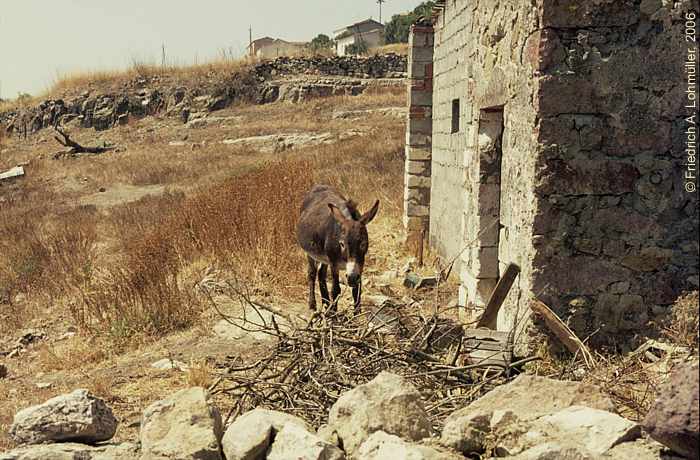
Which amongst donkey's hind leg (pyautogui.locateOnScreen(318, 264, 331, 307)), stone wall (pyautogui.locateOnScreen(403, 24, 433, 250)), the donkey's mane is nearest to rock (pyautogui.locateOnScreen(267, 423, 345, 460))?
the donkey's mane

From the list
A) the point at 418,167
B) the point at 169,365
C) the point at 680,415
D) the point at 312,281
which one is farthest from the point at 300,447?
the point at 418,167

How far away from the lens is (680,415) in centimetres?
240

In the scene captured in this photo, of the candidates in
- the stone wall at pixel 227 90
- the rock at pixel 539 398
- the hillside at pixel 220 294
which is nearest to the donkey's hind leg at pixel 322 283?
the hillside at pixel 220 294

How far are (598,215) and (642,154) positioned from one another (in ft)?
1.72

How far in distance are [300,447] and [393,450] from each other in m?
0.53

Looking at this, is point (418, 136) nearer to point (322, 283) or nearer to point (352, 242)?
point (322, 283)

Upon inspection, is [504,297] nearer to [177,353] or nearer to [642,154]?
[642,154]

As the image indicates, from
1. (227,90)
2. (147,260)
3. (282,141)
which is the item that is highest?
(227,90)

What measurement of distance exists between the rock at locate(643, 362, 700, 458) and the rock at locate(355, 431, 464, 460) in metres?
0.94

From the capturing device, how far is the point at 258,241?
9477 mm

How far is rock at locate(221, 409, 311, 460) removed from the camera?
3.42 metres

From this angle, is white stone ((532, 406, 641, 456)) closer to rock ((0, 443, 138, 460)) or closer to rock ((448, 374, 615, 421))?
rock ((448, 374, 615, 421))

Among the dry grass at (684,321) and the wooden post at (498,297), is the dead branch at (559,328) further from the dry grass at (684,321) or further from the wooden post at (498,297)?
the dry grass at (684,321)

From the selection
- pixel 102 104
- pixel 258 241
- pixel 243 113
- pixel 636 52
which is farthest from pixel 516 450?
pixel 102 104
